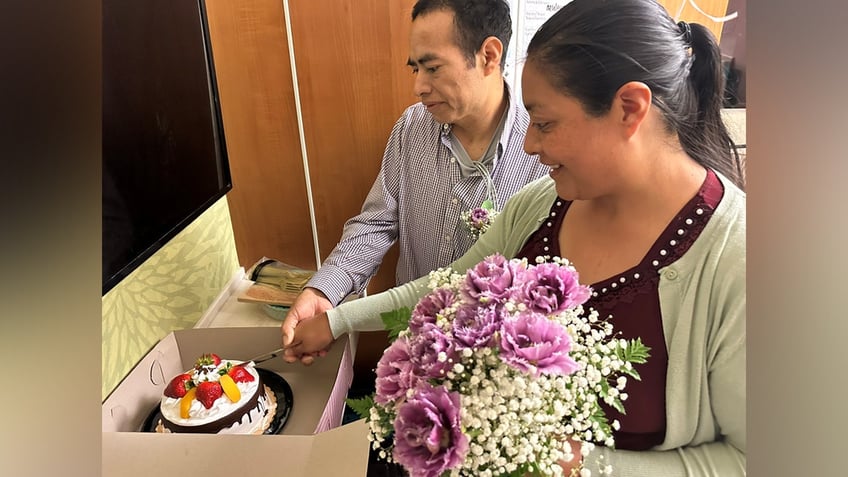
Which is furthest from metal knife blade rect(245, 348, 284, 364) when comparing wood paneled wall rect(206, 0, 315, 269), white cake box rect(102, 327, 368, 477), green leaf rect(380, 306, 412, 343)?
green leaf rect(380, 306, 412, 343)

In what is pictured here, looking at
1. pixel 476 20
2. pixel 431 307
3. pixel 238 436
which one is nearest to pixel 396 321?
pixel 431 307

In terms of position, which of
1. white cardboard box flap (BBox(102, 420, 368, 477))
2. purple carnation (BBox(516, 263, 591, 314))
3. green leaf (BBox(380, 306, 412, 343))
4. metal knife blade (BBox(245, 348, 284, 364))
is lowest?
metal knife blade (BBox(245, 348, 284, 364))

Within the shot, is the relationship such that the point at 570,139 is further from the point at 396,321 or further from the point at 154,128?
the point at 154,128

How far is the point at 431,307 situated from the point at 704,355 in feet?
0.72

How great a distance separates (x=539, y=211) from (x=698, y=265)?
23cm

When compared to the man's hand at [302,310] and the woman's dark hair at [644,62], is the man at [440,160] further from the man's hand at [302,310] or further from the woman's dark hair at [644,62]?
the woman's dark hair at [644,62]

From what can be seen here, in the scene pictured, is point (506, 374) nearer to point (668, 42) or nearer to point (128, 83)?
point (668, 42)

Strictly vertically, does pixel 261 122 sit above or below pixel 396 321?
above

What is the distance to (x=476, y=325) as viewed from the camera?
0.42 metres

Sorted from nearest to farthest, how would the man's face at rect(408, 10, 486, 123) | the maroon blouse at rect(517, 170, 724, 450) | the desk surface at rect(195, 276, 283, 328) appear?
the maroon blouse at rect(517, 170, 724, 450)
the man's face at rect(408, 10, 486, 123)
the desk surface at rect(195, 276, 283, 328)

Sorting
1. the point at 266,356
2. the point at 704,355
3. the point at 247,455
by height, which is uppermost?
the point at 704,355

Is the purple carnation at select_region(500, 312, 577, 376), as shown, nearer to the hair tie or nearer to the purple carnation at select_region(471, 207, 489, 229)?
the hair tie

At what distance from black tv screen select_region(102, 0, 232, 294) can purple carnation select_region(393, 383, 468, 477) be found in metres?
0.46

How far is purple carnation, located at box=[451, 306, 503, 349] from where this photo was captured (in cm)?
41
